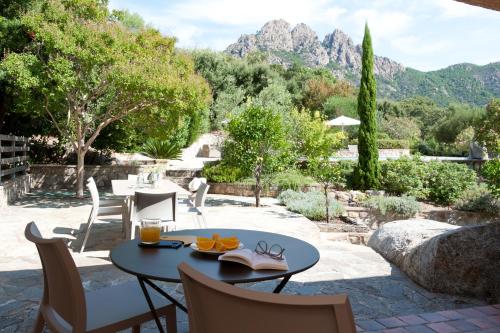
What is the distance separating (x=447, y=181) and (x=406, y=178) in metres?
0.94

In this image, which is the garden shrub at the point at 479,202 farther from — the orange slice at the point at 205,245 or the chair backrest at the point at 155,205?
the orange slice at the point at 205,245

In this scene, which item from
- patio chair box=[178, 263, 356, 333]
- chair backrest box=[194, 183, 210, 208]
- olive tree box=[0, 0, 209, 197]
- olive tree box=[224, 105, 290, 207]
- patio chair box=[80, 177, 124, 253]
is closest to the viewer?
patio chair box=[178, 263, 356, 333]

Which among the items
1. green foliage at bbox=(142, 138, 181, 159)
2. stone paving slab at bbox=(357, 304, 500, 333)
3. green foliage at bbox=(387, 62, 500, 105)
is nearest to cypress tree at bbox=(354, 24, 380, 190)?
green foliage at bbox=(142, 138, 181, 159)

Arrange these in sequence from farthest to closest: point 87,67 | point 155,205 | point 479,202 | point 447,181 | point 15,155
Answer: point 15,155
point 447,181
point 479,202
point 87,67
point 155,205

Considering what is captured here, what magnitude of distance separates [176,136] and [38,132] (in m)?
5.21

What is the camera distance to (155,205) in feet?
16.8

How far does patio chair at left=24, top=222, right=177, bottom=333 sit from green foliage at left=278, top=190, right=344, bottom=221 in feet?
20.7

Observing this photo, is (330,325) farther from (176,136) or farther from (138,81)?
(176,136)

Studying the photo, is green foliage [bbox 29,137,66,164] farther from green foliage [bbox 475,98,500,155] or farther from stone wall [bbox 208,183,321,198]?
green foliage [bbox 475,98,500,155]

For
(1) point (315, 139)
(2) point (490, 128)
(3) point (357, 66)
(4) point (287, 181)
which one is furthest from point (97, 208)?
(3) point (357, 66)

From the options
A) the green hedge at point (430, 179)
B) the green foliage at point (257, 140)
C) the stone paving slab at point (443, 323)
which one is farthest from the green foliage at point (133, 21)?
the stone paving slab at point (443, 323)

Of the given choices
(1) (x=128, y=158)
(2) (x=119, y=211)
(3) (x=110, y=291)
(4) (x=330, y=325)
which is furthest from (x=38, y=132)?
(4) (x=330, y=325)

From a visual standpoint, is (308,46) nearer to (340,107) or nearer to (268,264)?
(340,107)

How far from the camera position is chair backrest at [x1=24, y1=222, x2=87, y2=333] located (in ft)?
6.07
